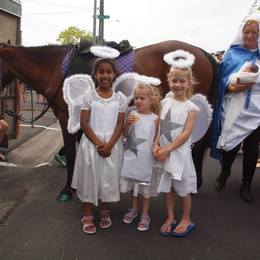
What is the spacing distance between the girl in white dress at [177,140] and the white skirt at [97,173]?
371 mm

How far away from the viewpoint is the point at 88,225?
3314mm

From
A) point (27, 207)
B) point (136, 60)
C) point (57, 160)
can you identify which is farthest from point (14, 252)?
point (57, 160)

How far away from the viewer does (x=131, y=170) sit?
10.8 feet

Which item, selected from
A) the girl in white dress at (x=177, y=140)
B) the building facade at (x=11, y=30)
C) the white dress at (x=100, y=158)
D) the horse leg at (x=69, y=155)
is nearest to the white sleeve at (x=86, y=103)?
the white dress at (x=100, y=158)

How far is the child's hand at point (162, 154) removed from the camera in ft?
10.4

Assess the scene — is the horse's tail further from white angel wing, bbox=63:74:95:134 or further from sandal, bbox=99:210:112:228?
sandal, bbox=99:210:112:228

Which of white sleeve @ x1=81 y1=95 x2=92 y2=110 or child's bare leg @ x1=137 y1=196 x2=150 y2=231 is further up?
white sleeve @ x1=81 y1=95 x2=92 y2=110

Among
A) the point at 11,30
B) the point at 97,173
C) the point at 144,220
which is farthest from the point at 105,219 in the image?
the point at 11,30

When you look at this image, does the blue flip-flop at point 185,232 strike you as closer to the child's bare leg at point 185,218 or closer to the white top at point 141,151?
the child's bare leg at point 185,218

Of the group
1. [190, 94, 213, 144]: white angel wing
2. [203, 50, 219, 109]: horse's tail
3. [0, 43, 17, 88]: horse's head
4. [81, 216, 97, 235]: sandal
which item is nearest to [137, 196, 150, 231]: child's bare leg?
[81, 216, 97, 235]: sandal

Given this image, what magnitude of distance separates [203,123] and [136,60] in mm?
1106

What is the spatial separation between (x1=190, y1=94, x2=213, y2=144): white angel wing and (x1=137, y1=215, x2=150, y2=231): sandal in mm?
873

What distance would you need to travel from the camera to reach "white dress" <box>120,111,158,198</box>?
10.8ft

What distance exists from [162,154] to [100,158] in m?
0.53
